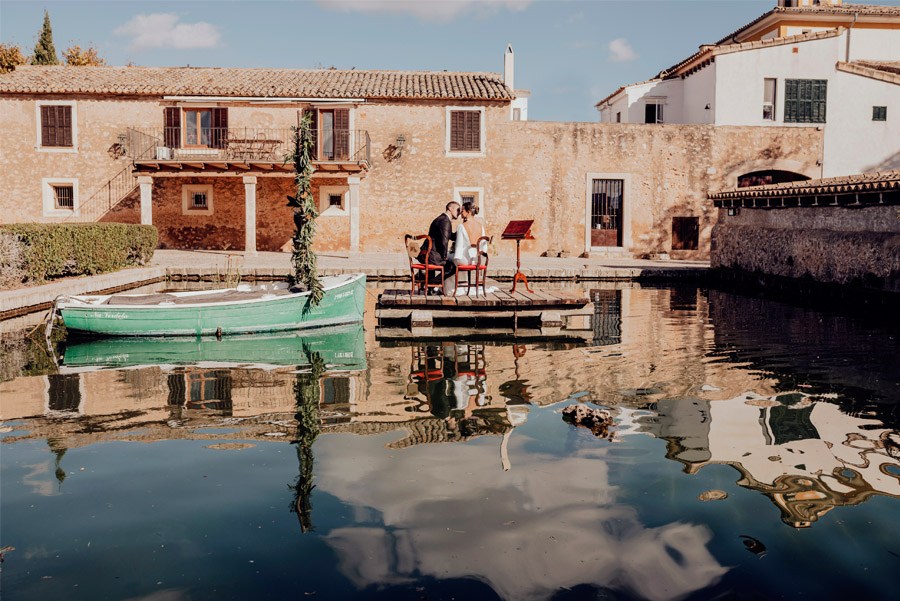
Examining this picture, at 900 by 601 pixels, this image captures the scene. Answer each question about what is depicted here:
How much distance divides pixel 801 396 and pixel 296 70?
2391 centimetres

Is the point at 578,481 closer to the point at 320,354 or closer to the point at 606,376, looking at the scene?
the point at 606,376

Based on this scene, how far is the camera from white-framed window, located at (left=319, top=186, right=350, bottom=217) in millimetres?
26312

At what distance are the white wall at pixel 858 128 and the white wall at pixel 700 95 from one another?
370 centimetres

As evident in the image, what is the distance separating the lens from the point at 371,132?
26188mm

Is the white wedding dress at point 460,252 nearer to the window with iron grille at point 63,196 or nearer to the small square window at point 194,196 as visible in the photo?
the small square window at point 194,196

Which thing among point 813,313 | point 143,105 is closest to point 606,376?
point 813,313

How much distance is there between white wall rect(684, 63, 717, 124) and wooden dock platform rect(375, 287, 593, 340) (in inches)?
664

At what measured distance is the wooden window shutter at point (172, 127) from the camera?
25.5 meters

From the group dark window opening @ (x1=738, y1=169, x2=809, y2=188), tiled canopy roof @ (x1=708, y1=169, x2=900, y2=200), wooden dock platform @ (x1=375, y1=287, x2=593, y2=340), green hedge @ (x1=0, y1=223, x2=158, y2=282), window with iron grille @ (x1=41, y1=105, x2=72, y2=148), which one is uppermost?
window with iron grille @ (x1=41, y1=105, x2=72, y2=148)

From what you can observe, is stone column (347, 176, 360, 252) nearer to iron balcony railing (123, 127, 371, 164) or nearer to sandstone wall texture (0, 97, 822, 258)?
iron balcony railing (123, 127, 371, 164)

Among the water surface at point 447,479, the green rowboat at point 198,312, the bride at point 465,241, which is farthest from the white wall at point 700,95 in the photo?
the water surface at point 447,479

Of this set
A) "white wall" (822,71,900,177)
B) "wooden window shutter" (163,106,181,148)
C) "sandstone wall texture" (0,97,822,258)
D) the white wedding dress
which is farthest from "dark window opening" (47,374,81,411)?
"white wall" (822,71,900,177)

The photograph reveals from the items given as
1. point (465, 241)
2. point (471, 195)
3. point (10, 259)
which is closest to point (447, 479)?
point (465, 241)

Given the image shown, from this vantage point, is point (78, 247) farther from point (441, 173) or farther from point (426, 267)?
point (441, 173)
